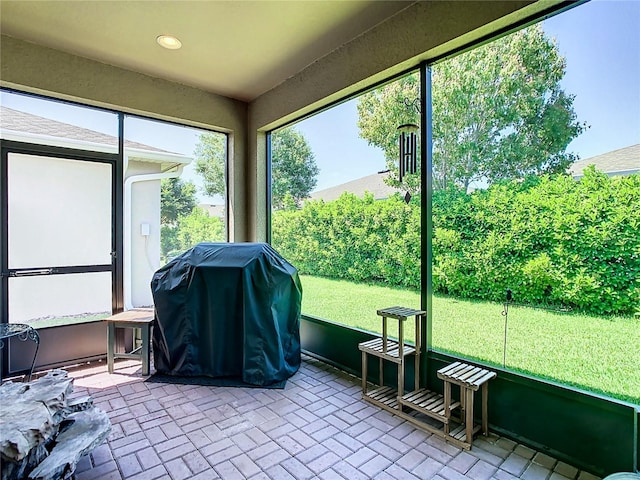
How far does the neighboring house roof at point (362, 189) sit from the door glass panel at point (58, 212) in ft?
7.85

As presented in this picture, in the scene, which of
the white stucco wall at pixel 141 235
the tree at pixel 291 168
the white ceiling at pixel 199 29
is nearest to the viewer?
the white ceiling at pixel 199 29

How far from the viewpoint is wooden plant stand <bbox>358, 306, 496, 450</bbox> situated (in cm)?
222

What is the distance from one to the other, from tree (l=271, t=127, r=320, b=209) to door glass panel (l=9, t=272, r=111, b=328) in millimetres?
2259

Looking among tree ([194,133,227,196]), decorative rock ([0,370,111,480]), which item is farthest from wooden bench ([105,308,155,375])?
tree ([194,133,227,196])

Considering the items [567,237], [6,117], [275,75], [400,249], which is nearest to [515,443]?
[567,237]

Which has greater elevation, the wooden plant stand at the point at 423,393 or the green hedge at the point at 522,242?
the green hedge at the point at 522,242

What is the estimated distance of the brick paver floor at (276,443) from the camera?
6.41 ft

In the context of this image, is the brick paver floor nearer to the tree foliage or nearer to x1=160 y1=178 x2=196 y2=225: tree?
the tree foliage

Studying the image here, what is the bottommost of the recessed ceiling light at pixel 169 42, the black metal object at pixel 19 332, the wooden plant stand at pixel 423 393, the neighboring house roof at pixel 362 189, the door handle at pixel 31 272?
the wooden plant stand at pixel 423 393

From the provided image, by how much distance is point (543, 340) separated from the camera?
2.38 metres

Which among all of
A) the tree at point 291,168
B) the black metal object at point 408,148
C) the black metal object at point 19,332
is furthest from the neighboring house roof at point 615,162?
the black metal object at point 19,332

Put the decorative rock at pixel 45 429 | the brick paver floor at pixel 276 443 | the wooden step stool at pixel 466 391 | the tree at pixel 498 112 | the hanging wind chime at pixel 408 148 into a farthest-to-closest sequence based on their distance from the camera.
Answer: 1. the hanging wind chime at pixel 408 148
2. the tree at pixel 498 112
3. the wooden step stool at pixel 466 391
4. the brick paver floor at pixel 276 443
5. the decorative rock at pixel 45 429

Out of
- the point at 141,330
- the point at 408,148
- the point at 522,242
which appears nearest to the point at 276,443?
the point at 141,330

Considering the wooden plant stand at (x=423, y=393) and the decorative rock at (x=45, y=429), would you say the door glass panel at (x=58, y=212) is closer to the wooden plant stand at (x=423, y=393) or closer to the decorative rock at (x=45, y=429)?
the decorative rock at (x=45, y=429)
